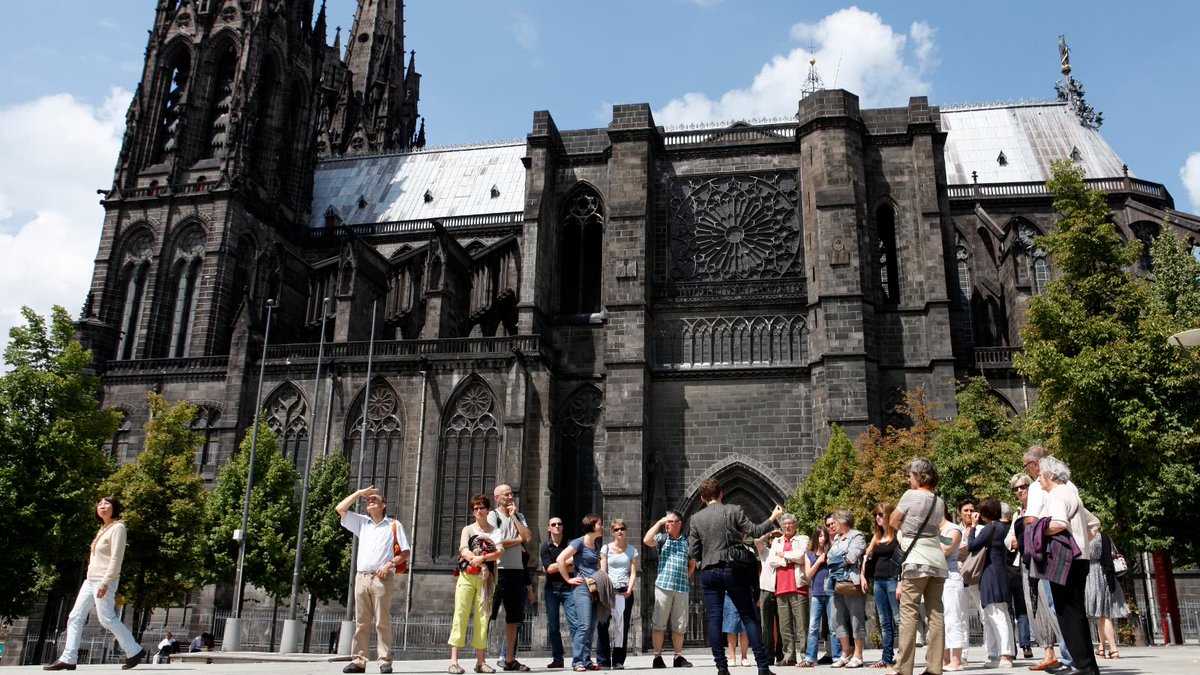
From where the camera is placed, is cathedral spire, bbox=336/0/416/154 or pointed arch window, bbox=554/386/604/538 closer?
pointed arch window, bbox=554/386/604/538

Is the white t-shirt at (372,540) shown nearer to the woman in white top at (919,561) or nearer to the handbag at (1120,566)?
the woman in white top at (919,561)

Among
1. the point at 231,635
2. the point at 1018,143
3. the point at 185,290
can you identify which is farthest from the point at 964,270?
the point at 185,290

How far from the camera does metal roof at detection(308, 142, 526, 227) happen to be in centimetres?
4625

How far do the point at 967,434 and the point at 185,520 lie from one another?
72.6ft

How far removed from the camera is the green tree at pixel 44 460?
23.3 m

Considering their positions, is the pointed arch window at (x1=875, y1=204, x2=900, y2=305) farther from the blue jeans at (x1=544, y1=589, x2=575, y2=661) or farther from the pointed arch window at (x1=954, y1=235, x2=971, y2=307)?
the blue jeans at (x1=544, y1=589, x2=575, y2=661)

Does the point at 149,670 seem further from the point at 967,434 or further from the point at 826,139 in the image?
the point at 826,139

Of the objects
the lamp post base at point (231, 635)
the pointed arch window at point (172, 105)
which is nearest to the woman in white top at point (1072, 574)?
the lamp post base at point (231, 635)

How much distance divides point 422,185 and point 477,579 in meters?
40.5

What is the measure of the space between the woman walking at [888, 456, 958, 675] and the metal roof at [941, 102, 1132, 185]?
3526 cm

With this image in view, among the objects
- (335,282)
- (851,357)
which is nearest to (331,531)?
(335,282)

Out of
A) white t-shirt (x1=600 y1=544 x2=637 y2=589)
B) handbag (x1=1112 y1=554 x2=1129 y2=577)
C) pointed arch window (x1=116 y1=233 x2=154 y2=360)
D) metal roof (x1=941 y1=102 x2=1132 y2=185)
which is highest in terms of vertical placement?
metal roof (x1=941 y1=102 x2=1132 y2=185)

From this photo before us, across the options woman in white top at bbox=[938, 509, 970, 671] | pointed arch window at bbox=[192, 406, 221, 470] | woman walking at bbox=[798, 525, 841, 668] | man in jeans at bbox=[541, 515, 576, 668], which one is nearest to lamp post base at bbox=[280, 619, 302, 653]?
pointed arch window at bbox=[192, 406, 221, 470]

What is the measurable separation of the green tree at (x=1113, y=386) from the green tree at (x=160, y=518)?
2306 cm
